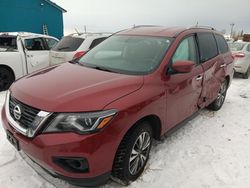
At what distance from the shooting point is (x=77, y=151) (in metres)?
2.17

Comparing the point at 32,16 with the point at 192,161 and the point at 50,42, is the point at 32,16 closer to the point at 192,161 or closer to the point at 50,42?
the point at 50,42

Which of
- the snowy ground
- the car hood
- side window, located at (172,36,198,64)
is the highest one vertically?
side window, located at (172,36,198,64)

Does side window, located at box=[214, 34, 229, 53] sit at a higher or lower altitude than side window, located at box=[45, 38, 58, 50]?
higher

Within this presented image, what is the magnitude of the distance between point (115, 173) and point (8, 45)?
18.6ft

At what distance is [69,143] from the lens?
2.16m

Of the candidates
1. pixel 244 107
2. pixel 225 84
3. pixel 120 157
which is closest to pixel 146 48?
pixel 120 157

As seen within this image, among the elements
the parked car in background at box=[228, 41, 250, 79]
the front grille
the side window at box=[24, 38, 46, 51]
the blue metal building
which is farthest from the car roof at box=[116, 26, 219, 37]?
the blue metal building

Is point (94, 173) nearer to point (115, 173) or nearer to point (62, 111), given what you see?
point (115, 173)

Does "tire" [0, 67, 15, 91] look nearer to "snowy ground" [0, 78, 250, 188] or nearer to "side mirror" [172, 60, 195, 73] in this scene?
"snowy ground" [0, 78, 250, 188]

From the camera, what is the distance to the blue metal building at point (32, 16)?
53.9 feet

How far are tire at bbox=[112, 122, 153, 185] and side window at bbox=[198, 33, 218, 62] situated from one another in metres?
1.88

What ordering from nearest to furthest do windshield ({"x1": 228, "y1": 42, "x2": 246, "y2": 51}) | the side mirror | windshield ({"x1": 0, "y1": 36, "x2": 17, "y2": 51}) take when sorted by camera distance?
1. the side mirror
2. windshield ({"x1": 0, "y1": 36, "x2": 17, "y2": 51})
3. windshield ({"x1": 228, "y1": 42, "x2": 246, "y2": 51})

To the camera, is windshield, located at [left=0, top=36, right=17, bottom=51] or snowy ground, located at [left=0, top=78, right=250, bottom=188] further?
windshield, located at [left=0, top=36, right=17, bottom=51]

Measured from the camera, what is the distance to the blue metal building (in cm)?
1642
